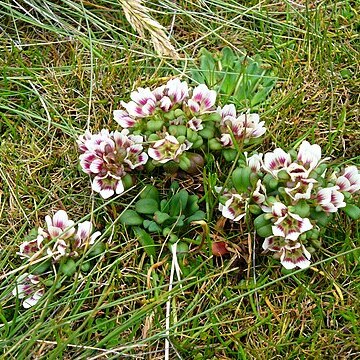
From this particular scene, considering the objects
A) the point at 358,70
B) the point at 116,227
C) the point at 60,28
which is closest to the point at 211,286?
the point at 116,227

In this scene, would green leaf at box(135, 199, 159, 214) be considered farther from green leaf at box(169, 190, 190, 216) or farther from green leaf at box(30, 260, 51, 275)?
green leaf at box(30, 260, 51, 275)

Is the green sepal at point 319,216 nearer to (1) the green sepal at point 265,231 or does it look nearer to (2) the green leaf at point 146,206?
(1) the green sepal at point 265,231

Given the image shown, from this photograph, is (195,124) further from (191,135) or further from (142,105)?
(142,105)

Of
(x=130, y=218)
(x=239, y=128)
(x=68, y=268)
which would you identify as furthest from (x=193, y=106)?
(x=68, y=268)

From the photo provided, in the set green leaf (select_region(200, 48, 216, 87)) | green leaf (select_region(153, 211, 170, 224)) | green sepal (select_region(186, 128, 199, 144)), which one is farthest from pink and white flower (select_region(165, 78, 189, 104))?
green leaf (select_region(153, 211, 170, 224))

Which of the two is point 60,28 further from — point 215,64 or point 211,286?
point 211,286
